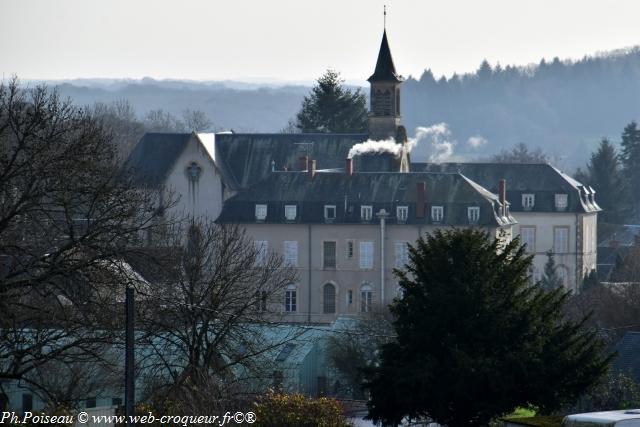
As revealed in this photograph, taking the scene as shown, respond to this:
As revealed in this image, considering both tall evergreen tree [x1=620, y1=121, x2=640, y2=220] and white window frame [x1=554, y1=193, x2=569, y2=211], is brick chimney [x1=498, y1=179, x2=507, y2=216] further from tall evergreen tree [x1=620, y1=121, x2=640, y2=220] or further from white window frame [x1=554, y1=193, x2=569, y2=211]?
tall evergreen tree [x1=620, y1=121, x2=640, y2=220]

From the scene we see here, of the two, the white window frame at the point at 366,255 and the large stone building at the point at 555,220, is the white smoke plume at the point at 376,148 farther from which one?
the white window frame at the point at 366,255

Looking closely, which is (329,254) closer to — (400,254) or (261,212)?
(400,254)

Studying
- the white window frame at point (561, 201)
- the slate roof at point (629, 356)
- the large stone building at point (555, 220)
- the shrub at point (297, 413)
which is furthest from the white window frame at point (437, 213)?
the shrub at point (297, 413)

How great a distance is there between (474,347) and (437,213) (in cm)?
4480

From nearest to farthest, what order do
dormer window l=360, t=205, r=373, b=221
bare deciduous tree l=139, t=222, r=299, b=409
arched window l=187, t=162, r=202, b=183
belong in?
bare deciduous tree l=139, t=222, r=299, b=409 < dormer window l=360, t=205, r=373, b=221 < arched window l=187, t=162, r=202, b=183

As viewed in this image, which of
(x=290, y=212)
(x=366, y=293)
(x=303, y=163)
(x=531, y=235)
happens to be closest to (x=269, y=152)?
(x=303, y=163)

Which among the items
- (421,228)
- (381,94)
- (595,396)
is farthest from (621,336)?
(381,94)

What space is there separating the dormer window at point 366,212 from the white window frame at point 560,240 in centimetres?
1319

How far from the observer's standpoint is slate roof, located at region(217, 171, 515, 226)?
7450cm

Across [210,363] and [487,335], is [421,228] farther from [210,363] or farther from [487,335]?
[487,335]

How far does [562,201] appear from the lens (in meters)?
84.6

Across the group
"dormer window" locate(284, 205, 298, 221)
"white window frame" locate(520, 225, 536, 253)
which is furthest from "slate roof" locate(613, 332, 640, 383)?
"white window frame" locate(520, 225, 536, 253)

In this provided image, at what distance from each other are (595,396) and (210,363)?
8.01 m

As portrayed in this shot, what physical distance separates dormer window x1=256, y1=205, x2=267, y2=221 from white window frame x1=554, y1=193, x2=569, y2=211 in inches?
663
